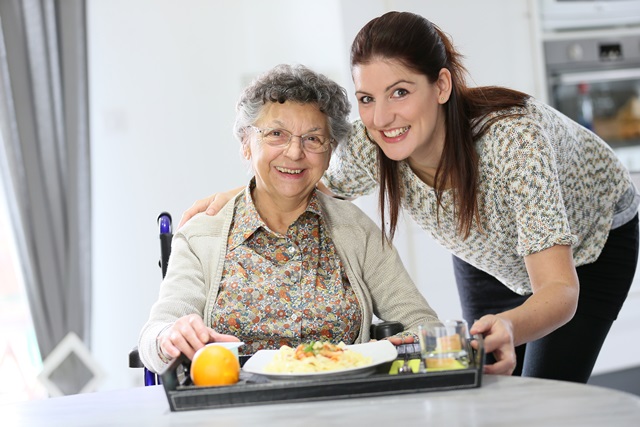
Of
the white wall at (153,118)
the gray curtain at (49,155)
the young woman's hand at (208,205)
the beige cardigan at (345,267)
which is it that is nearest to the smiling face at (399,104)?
the beige cardigan at (345,267)

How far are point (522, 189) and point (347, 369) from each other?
1.75ft

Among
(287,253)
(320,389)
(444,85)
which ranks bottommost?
(320,389)

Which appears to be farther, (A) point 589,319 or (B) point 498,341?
(A) point 589,319

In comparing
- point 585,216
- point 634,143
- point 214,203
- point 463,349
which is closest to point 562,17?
point 634,143

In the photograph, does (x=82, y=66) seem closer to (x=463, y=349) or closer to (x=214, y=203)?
(x=214, y=203)

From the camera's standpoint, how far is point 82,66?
3.61 metres

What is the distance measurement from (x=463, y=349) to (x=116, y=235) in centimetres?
265

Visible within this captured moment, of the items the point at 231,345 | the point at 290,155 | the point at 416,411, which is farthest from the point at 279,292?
the point at 416,411

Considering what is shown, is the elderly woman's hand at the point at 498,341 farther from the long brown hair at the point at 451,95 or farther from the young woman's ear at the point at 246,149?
the young woman's ear at the point at 246,149

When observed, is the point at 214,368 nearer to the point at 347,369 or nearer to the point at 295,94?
the point at 347,369

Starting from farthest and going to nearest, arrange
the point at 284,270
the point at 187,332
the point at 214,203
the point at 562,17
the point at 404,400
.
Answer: the point at 562,17 → the point at 214,203 → the point at 284,270 → the point at 187,332 → the point at 404,400

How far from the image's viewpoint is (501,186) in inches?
67.7

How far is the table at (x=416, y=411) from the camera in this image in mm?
1175

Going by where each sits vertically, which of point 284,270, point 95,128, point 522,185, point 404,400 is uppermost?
point 95,128
